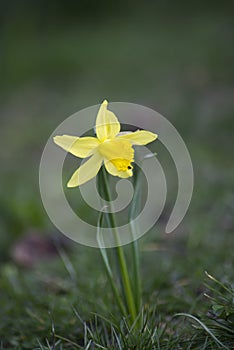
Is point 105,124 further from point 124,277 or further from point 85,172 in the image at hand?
point 124,277

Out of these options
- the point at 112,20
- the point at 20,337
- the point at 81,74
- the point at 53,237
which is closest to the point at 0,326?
the point at 20,337

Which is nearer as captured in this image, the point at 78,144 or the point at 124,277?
the point at 78,144

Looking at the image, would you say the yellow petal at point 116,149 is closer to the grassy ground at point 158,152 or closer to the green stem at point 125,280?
the green stem at point 125,280

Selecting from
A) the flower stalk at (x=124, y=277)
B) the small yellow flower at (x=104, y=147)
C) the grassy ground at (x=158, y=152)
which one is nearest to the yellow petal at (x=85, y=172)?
the small yellow flower at (x=104, y=147)

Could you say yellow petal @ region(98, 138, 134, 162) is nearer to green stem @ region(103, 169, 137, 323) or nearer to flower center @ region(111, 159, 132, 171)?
flower center @ region(111, 159, 132, 171)

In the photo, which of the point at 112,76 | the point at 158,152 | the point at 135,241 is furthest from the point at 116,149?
the point at 112,76

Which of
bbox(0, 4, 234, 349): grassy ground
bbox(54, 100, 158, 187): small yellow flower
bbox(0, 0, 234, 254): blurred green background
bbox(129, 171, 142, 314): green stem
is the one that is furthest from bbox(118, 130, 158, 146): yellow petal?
bbox(0, 0, 234, 254): blurred green background
